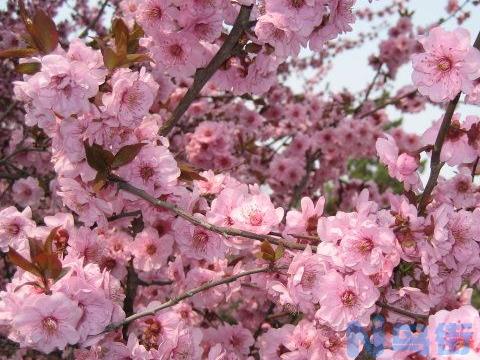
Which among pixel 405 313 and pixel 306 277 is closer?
pixel 405 313

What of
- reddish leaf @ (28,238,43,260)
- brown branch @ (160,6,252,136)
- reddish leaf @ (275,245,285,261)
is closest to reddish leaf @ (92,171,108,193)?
reddish leaf @ (28,238,43,260)

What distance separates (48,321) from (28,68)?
0.99m

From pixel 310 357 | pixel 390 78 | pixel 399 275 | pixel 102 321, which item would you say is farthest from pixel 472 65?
pixel 390 78

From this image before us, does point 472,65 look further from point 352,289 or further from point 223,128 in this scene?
point 223,128

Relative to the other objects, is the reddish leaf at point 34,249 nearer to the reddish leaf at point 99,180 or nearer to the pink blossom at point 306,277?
the reddish leaf at point 99,180

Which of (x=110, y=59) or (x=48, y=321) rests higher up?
(x=110, y=59)

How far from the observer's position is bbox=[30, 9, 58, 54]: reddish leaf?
2.24m

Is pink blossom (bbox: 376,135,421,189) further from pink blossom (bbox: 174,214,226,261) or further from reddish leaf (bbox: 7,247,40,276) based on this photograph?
reddish leaf (bbox: 7,247,40,276)

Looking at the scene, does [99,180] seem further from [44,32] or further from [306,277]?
[306,277]

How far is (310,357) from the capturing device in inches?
95.6

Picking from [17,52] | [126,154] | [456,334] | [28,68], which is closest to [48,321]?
[126,154]

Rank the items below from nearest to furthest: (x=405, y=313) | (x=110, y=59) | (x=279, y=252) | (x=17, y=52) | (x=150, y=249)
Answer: (x=405, y=313)
(x=279, y=252)
(x=110, y=59)
(x=17, y=52)
(x=150, y=249)

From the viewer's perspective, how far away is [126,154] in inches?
88.1

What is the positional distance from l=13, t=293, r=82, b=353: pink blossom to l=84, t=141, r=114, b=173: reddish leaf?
563 millimetres
